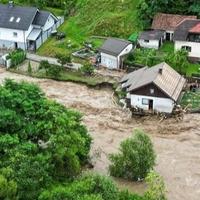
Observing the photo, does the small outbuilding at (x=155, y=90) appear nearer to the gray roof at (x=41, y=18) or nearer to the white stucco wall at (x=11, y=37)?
the gray roof at (x=41, y=18)

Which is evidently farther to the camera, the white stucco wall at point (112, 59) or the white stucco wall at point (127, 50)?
the white stucco wall at point (127, 50)

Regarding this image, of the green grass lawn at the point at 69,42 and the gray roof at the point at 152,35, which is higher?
the gray roof at the point at 152,35

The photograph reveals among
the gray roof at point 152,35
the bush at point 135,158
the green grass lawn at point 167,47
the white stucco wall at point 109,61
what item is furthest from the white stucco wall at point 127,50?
the bush at point 135,158

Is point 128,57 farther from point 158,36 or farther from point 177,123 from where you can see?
point 177,123

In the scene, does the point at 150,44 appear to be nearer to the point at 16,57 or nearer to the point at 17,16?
the point at 16,57

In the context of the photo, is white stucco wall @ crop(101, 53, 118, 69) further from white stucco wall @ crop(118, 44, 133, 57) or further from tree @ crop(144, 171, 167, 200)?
tree @ crop(144, 171, 167, 200)

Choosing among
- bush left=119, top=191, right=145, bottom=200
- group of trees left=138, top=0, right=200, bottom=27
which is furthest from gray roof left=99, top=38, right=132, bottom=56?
bush left=119, top=191, right=145, bottom=200

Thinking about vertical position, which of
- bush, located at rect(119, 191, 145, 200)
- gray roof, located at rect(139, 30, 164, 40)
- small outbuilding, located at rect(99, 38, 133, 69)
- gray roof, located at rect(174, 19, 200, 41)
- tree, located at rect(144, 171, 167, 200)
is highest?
gray roof, located at rect(174, 19, 200, 41)
